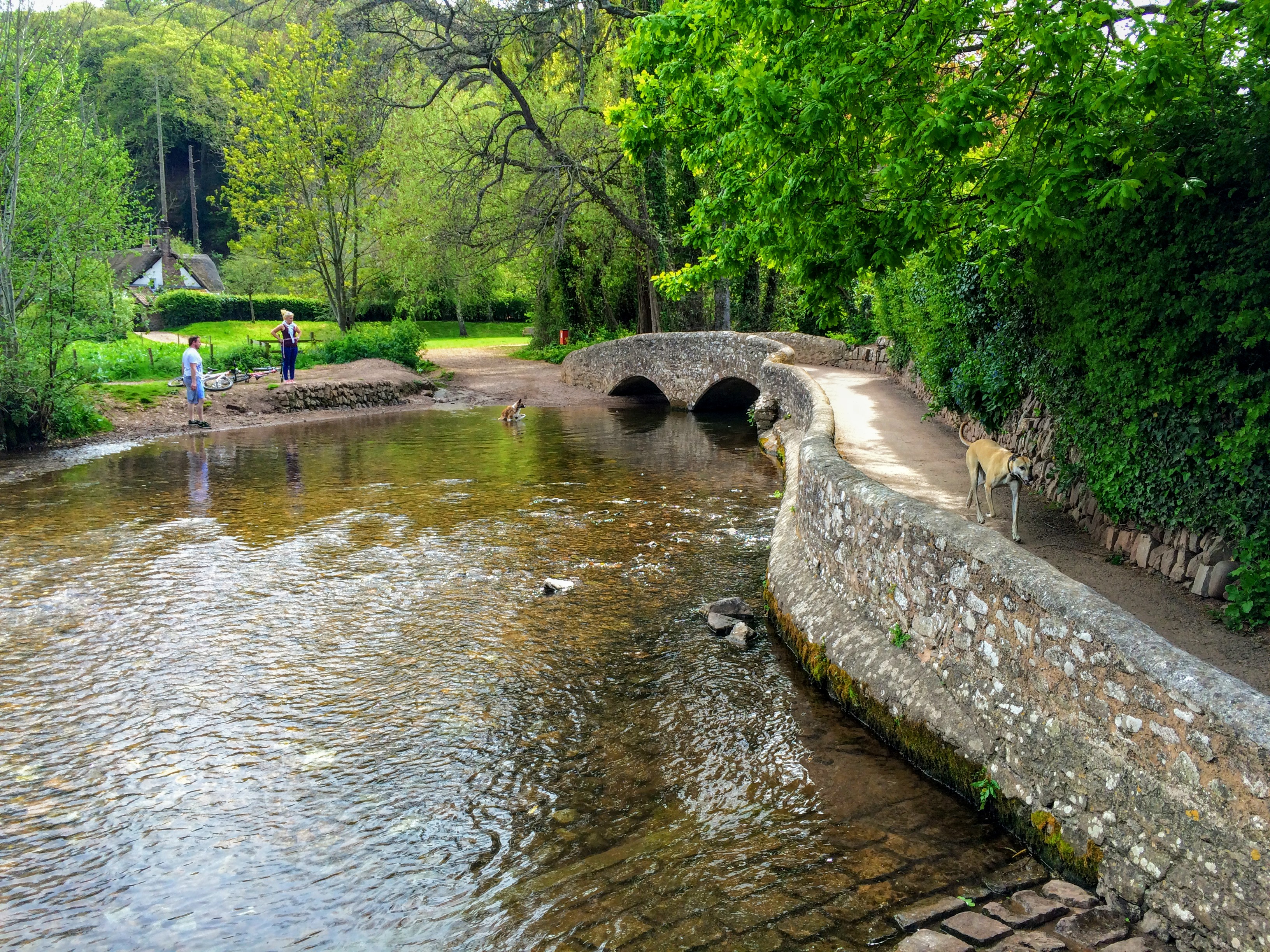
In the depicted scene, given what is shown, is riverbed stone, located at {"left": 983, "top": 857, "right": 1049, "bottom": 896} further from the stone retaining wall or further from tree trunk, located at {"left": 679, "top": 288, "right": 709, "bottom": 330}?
tree trunk, located at {"left": 679, "top": 288, "right": 709, "bottom": 330}

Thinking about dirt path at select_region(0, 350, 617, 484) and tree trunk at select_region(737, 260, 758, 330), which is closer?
dirt path at select_region(0, 350, 617, 484)

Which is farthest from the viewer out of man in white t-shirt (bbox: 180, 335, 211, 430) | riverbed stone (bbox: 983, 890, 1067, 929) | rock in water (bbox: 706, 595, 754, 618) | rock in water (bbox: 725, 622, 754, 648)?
man in white t-shirt (bbox: 180, 335, 211, 430)

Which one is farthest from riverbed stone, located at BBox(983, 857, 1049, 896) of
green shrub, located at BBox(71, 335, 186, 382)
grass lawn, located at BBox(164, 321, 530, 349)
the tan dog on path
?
grass lawn, located at BBox(164, 321, 530, 349)

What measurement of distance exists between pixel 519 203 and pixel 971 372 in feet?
71.5

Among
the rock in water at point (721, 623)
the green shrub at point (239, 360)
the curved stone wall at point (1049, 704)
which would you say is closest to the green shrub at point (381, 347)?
the green shrub at point (239, 360)

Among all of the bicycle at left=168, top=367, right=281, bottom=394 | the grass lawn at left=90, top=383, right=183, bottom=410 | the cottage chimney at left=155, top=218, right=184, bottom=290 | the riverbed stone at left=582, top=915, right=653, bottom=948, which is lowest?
the riverbed stone at left=582, top=915, right=653, bottom=948

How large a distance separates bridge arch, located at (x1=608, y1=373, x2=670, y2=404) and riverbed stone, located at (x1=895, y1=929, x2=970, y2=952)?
26605 millimetres

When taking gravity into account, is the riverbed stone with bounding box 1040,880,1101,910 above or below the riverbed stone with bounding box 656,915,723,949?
above

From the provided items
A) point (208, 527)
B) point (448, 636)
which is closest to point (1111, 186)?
point (448, 636)

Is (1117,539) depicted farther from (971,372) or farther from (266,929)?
A: (266,929)

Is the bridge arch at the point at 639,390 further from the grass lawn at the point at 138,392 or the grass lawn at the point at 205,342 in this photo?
the grass lawn at the point at 138,392

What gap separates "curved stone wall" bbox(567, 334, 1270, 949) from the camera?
419 centimetres

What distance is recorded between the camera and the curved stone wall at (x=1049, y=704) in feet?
13.8

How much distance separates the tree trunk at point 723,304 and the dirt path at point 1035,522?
565 inches
